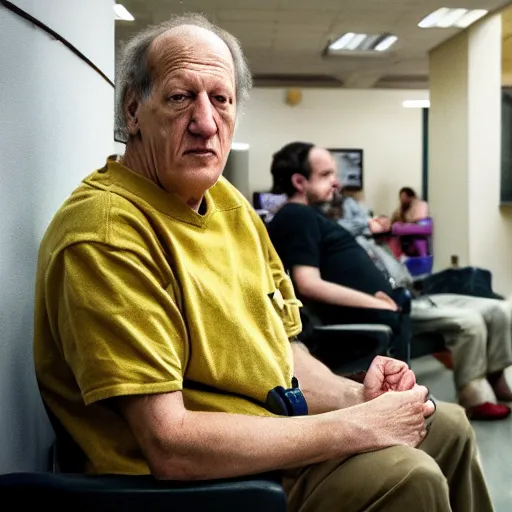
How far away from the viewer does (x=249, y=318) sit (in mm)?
1108

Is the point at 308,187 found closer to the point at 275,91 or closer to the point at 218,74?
the point at 218,74

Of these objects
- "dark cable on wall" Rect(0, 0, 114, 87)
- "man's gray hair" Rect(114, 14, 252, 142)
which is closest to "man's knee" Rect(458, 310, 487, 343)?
"dark cable on wall" Rect(0, 0, 114, 87)

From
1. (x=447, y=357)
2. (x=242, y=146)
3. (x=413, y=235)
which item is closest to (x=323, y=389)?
(x=447, y=357)

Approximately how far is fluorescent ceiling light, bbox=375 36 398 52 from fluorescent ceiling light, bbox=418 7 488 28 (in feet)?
1.96

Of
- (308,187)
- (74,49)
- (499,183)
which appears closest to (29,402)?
(74,49)

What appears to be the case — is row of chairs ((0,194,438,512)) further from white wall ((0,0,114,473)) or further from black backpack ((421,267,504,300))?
black backpack ((421,267,504,300))

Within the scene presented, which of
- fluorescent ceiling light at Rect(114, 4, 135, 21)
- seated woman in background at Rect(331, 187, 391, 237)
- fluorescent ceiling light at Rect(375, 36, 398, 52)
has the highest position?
fluorescent ceiling light at Rect(375, 36, 398, 52)

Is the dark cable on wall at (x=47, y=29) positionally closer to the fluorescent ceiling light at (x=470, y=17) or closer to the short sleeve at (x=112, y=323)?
the short sleeve at (x=112, y=323)

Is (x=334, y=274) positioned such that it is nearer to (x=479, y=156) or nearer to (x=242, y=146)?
(x=479, y=156)

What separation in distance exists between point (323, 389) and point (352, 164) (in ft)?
30.7

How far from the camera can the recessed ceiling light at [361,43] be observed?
7156mm

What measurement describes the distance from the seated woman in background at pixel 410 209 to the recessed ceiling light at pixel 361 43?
1.96m

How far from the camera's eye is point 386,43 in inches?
294

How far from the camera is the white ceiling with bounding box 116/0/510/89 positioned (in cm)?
592
